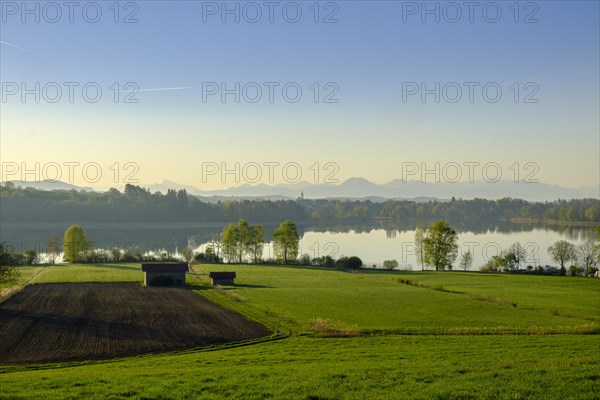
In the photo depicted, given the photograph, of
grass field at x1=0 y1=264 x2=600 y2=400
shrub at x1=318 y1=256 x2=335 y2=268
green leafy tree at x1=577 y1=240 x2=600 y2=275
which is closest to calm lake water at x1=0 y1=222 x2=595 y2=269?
green leafy tree at x1=577 y1=240 x2=600 y2=275

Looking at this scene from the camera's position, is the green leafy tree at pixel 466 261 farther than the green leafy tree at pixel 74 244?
Yes

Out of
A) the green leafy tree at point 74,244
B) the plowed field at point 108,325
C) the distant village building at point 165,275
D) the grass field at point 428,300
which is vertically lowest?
the grass field at point 428,300

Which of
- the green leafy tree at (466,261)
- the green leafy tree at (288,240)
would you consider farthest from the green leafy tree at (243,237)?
the green leafy tree at (466,261)

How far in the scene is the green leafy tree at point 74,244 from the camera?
4525 inches

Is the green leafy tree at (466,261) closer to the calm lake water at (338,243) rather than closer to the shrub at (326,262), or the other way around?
the calm lake water at (338,243)

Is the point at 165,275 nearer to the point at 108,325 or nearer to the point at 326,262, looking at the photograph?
the point at 108,325

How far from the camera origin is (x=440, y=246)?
109 m

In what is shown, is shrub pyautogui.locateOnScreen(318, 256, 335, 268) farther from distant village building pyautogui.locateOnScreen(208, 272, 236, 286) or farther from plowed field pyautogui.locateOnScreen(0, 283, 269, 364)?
plowed field pyautogui.locateOnScreen(0, 283, 269, 364)

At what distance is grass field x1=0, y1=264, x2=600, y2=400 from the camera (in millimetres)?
16078

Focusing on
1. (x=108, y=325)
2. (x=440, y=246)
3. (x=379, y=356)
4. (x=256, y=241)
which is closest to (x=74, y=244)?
(x=256, y=241)

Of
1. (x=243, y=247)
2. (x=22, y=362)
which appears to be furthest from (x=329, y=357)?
(x=243, y=247)

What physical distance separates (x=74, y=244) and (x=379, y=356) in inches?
3995

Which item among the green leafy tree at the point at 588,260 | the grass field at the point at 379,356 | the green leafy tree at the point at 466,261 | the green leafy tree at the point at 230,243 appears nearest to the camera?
the grass field at the point at 379,356

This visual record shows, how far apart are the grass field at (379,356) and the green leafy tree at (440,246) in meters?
36.9
